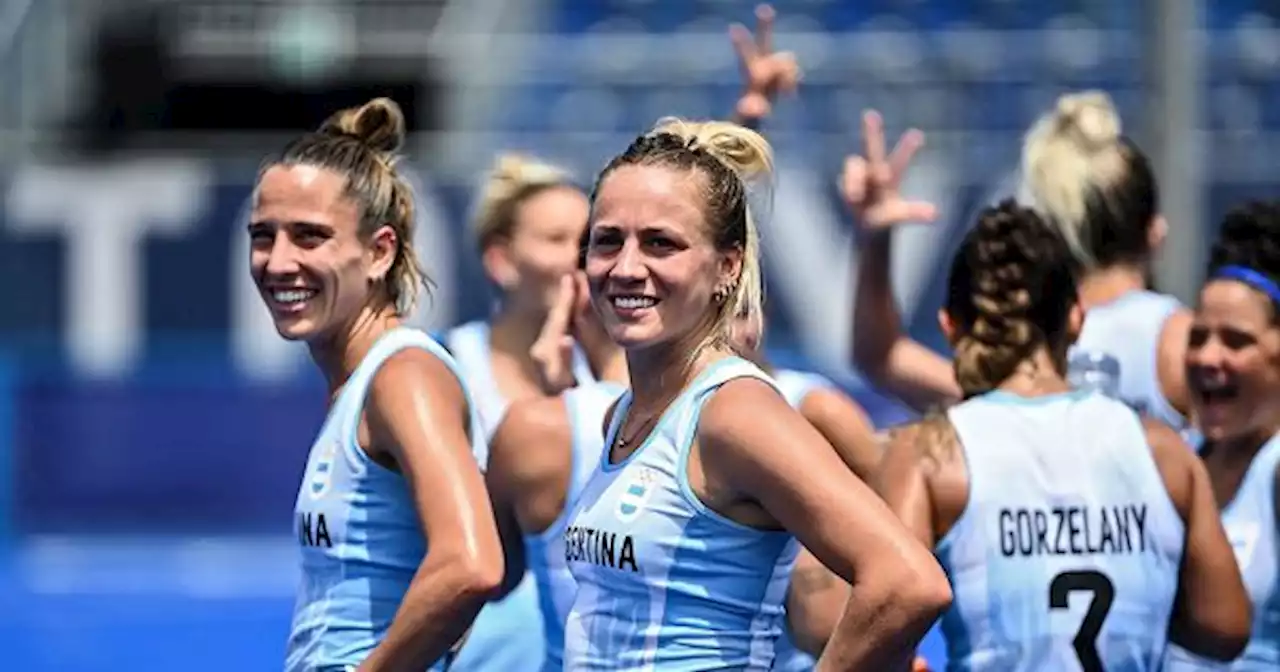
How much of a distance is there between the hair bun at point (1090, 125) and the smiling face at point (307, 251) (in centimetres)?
202

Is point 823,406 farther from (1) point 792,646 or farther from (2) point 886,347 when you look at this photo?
(2) point 886,347

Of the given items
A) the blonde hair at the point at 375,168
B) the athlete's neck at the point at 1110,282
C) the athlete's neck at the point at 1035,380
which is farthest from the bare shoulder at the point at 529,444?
the athlete's neck at the point at 1110,282

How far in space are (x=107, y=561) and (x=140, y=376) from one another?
1120 mm

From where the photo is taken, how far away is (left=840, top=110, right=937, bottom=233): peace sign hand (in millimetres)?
5574

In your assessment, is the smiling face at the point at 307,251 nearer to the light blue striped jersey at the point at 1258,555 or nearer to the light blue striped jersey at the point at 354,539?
the light blue striped jersey at the point at 354,539

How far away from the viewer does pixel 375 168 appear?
4344 mm

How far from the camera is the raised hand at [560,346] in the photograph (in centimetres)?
520

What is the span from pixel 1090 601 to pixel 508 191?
2412 millimetres

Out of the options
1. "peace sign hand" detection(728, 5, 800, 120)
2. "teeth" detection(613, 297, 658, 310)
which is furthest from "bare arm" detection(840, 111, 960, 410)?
"teeth" detection(613, 297, 658, 310)

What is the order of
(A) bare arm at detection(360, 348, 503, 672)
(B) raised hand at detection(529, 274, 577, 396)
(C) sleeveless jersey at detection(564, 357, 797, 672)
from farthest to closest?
(B) raised hand at detection(529, 274, 577, 396), (A) bare arm at detection(360, 348, 503, 672), (C) sleeveless jersey at detection(564, 357, 797, 672)

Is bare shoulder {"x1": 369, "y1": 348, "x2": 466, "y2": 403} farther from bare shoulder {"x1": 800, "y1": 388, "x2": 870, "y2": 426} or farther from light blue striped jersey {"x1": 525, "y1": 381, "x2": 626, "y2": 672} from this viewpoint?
bare shoulder {"x1": 800, "y1": 388, "x2": 870, "y2": 426}

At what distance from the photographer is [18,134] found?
1535 cm

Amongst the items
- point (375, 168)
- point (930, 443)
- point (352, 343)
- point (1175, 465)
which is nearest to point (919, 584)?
point (930, 443)

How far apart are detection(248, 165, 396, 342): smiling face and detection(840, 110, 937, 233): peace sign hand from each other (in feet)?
5.51
